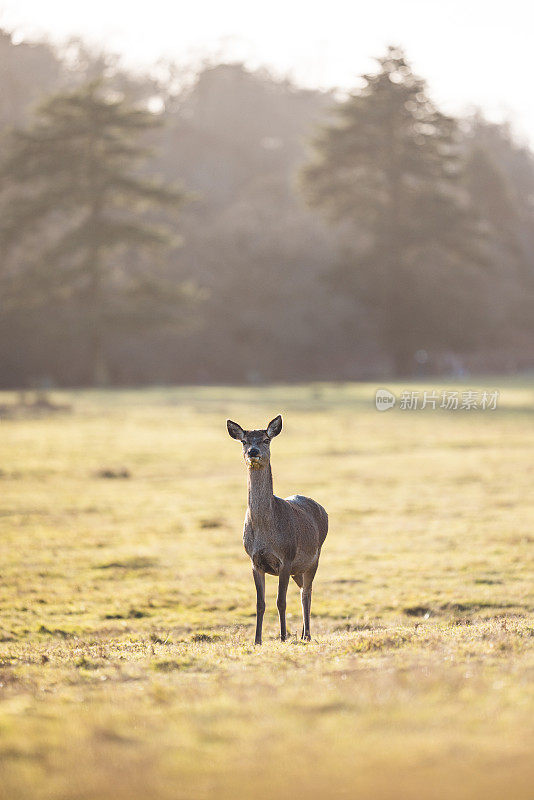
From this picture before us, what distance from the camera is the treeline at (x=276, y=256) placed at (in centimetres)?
6228

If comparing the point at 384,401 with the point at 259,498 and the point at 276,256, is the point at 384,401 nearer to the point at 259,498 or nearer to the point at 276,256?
the point at 276,256

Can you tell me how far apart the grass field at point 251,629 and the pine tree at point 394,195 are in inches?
1524

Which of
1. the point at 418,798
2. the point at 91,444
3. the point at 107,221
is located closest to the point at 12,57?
the point at 107,221

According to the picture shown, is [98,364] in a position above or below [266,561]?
above

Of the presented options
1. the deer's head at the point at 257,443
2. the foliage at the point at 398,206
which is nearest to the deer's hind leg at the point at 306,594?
the deer's head at the point at 257,443

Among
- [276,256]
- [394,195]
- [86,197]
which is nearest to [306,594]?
[86,197]

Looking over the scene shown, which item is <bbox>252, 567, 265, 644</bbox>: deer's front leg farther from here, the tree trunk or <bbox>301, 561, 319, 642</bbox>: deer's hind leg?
the tree trunk

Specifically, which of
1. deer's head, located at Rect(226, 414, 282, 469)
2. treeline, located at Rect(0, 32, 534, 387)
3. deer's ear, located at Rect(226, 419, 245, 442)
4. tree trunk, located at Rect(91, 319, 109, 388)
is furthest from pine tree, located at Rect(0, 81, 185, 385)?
deer's head, located at Rect(226, 414, 282, 469)

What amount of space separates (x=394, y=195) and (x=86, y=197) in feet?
70.8

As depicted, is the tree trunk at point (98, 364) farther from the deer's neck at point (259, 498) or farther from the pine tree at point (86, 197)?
the deer's neck at point (259, 498)

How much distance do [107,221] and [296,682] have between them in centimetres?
5639

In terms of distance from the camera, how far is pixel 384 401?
47.8 m

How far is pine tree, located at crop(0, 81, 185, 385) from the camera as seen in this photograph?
196ft

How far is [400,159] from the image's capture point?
68.2 m
